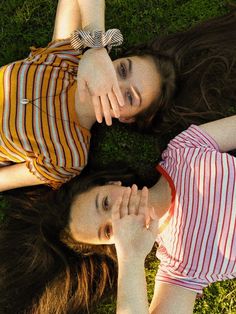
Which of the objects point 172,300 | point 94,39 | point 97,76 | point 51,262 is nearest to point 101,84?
point 97,76

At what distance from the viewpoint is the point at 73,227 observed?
11.6 feet

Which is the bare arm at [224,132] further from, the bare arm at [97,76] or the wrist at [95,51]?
the wrist at [95,51]

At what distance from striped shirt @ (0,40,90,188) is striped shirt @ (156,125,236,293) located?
84 centimetres

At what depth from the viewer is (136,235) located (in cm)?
332

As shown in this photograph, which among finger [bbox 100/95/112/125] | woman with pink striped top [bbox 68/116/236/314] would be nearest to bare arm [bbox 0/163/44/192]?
woman with pink striped top [bbox 68/116/236/314]

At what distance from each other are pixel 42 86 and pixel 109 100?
808 millimetres

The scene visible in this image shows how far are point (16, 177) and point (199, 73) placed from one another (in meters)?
1.88

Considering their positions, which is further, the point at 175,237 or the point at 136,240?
the point at 175,237

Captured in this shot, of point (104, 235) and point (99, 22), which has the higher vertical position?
point (99, 22)

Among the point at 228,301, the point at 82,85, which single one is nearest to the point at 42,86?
the point at 82,85

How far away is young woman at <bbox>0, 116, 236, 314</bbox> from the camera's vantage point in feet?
11.0

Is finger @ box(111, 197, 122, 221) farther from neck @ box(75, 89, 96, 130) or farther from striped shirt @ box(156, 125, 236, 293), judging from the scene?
neck @ box(75, 89, 96, 130)

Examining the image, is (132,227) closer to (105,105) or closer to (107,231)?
(107,231)

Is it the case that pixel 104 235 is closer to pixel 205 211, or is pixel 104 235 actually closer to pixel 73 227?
pixel 73 227
